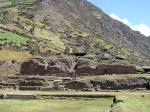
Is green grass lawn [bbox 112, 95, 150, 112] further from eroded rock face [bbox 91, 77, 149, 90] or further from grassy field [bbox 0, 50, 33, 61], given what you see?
grassy field [bbox 0, 50, 33, 61]

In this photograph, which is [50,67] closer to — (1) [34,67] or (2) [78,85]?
(1) [34,67]

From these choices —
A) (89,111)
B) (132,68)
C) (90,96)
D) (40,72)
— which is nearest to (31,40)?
(40,72)

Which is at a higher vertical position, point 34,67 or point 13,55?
point 13,55

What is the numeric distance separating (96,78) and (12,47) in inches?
2800

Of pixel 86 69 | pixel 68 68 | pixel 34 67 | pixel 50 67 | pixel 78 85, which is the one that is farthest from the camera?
pixel 34 67

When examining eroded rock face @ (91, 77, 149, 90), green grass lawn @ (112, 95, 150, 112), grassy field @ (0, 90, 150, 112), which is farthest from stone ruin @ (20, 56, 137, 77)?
green grass lawn @ (112, 95, 150, 112)

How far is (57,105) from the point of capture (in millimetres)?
54781

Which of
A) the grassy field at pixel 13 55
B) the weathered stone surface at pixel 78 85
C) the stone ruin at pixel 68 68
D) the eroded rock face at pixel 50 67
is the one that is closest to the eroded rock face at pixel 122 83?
the weathered stone surface at pixel 78 85

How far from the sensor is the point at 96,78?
7125 centimetres

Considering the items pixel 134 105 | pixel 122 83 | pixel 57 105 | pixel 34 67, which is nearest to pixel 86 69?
pixel 34 67

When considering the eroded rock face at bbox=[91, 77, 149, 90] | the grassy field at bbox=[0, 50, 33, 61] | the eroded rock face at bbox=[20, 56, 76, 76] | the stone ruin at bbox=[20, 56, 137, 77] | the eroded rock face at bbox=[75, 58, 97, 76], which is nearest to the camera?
the eroded rock face at bbox=[91, 77, 149, 90]

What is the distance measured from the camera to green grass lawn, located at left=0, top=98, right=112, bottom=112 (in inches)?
1983

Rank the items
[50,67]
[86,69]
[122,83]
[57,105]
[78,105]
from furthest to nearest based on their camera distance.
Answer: [50,67], [86,69], [122,83], [57,105], [78,105]

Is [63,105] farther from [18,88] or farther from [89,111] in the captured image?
[18,88]
